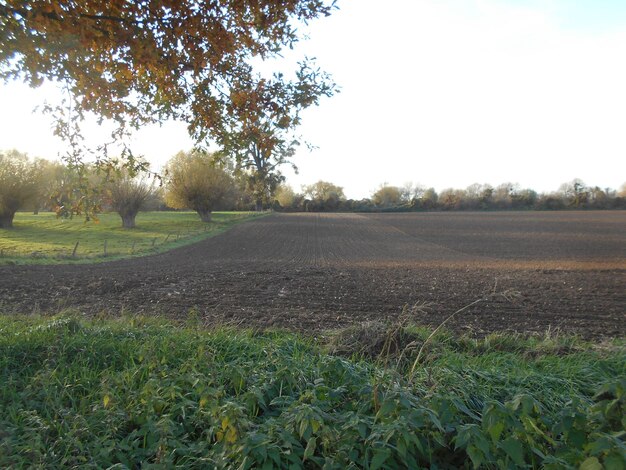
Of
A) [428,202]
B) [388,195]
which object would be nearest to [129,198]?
[428,202]

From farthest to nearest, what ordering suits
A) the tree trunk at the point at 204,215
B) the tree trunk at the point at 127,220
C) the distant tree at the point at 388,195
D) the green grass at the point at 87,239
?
1. the distant tree at the point at 388,195
2. the tree trunk at the point at 204,215
3. the tree trunk at the point at 127,220
4. the green grass at the point at 87,239

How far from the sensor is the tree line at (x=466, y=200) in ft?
247

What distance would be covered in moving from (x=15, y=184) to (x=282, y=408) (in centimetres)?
4512

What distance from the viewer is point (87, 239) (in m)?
34.1

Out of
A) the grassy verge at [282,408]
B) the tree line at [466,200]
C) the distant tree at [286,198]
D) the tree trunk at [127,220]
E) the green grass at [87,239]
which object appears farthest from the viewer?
the distant tree at [286,198]

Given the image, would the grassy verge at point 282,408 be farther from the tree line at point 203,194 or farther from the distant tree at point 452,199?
the distant tree at point 452,199

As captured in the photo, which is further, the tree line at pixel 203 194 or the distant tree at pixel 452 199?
the distant tree at pixel 452 199

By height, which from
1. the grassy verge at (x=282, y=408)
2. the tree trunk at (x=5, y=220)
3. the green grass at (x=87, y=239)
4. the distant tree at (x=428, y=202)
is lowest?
the green grass at (x=87, y=239)

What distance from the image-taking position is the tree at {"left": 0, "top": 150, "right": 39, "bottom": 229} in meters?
39.9

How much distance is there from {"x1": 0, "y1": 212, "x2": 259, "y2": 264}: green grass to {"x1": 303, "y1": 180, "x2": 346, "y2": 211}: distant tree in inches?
1328

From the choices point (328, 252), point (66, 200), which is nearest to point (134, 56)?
point (66, 200)

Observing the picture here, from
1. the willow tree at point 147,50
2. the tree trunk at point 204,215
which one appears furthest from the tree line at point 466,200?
the willow tree at point 147,50

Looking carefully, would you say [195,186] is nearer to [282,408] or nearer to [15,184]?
[15,184]

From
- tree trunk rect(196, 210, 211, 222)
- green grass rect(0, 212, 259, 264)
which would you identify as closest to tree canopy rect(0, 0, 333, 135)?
green grass rect(0, 212, 259, 264)
